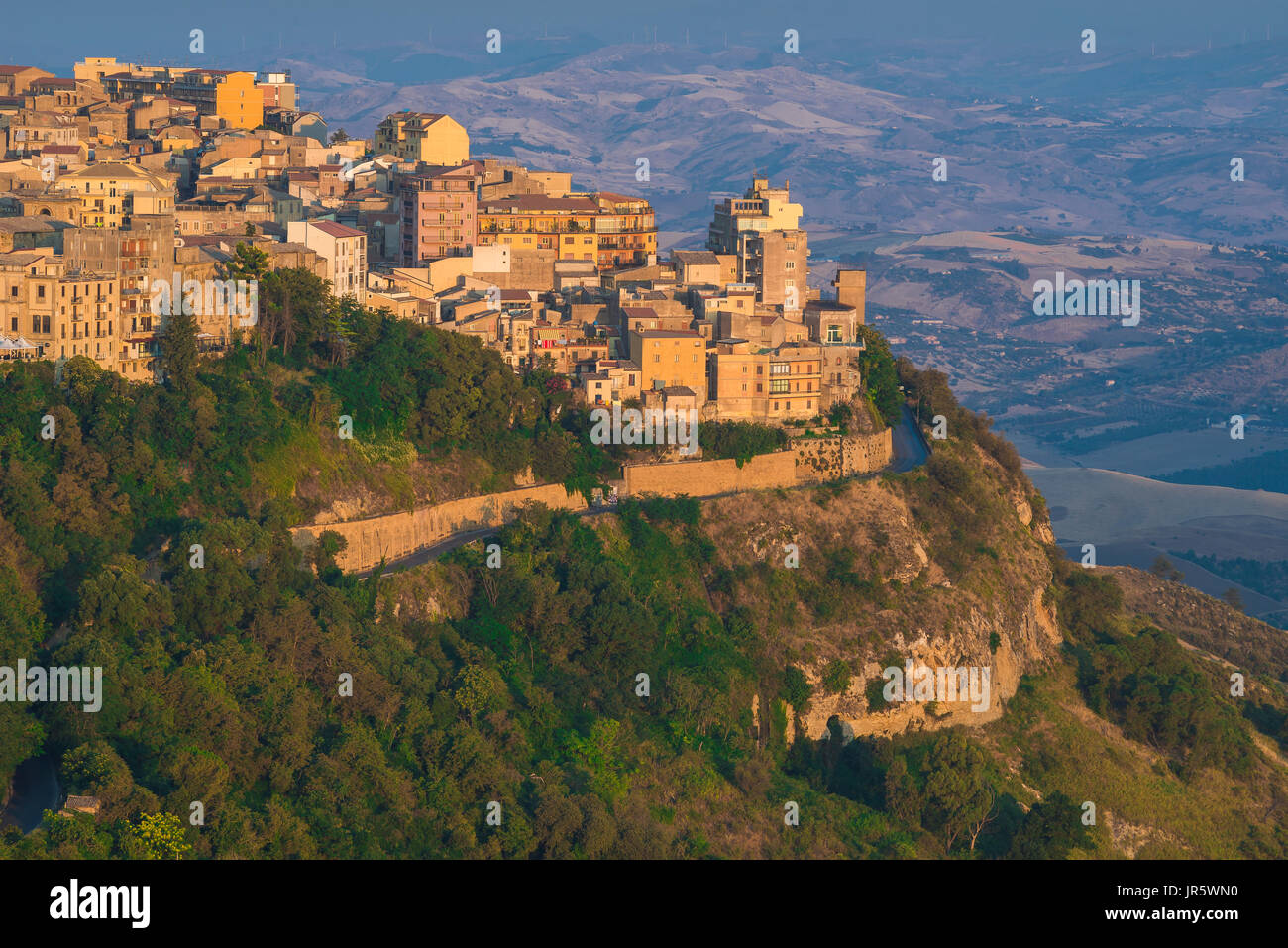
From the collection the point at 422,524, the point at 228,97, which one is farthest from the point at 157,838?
the point at 228,97

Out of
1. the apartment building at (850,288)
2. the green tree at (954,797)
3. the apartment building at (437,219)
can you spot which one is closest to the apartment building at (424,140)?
the apartment building at (437,219)

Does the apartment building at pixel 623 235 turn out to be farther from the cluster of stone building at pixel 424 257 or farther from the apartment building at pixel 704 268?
the apartment building at pixel 704 268

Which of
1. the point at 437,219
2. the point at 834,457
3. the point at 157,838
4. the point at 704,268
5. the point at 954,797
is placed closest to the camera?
the point at 157,838

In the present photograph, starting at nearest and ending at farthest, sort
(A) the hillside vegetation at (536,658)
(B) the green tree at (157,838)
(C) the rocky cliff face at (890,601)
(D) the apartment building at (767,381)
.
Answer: (B) the green tree at (157,838), (A) the hillside vegetation at (536,658), (C) the rocky cliff face at (890,601), (D) the apartment building at (767,381)

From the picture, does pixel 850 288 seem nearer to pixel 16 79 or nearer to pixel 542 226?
pixel 542 226

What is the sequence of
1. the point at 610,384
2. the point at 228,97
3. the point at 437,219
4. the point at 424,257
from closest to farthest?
the point at 610,384, the point at 424,257, the point at 437,219, the point at 228,97

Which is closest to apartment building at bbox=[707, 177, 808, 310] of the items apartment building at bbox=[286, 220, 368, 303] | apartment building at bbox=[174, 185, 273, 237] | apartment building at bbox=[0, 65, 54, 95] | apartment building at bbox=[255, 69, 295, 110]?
apartment building at bbox=[286, 220, 368, 303]

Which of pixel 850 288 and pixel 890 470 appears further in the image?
pixel 850 288

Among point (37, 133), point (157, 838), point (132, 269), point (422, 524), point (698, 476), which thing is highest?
point (37, 133)
